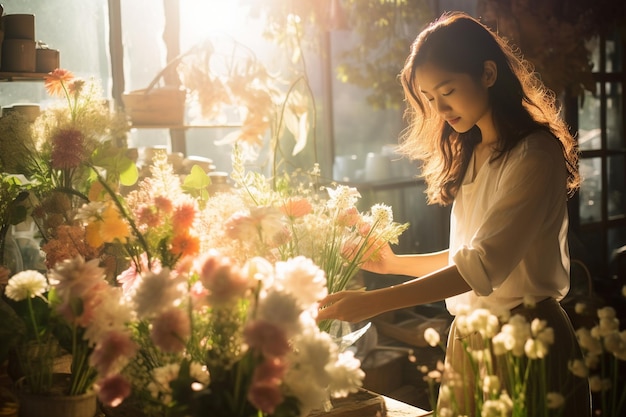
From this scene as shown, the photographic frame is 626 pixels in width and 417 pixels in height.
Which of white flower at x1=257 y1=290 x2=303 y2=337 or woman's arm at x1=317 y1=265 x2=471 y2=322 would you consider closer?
white flower at x1=257 y1=290 x2=303 y2=337

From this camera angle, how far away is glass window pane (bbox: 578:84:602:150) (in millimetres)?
4508

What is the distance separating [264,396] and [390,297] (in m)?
0.58

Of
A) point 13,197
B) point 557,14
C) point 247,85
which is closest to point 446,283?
point 13,197

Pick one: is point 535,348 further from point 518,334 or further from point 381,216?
point 381,216

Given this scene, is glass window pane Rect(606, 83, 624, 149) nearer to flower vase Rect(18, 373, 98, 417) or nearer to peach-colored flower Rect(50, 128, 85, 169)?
peach-colored flower Rect(50, 128, 85, 169)

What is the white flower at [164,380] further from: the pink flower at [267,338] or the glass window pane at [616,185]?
the glass window pane at [616,185]

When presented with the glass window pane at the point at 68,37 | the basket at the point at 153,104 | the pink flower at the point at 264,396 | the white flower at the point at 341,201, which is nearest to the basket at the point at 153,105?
the basket at the point at 153,104

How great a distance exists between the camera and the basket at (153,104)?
2768 mm

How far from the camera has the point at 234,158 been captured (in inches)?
61.0

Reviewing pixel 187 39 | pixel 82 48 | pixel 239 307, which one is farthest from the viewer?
pixel 187 39

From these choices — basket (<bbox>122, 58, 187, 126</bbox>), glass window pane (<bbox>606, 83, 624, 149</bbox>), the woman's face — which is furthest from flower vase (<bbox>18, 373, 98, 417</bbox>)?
glass window pane (<bbox>606, 83, 624, 149</bbox>)

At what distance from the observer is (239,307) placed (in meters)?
1.10

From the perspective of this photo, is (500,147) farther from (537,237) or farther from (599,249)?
(599,249)

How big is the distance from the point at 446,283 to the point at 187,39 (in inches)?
83.2
